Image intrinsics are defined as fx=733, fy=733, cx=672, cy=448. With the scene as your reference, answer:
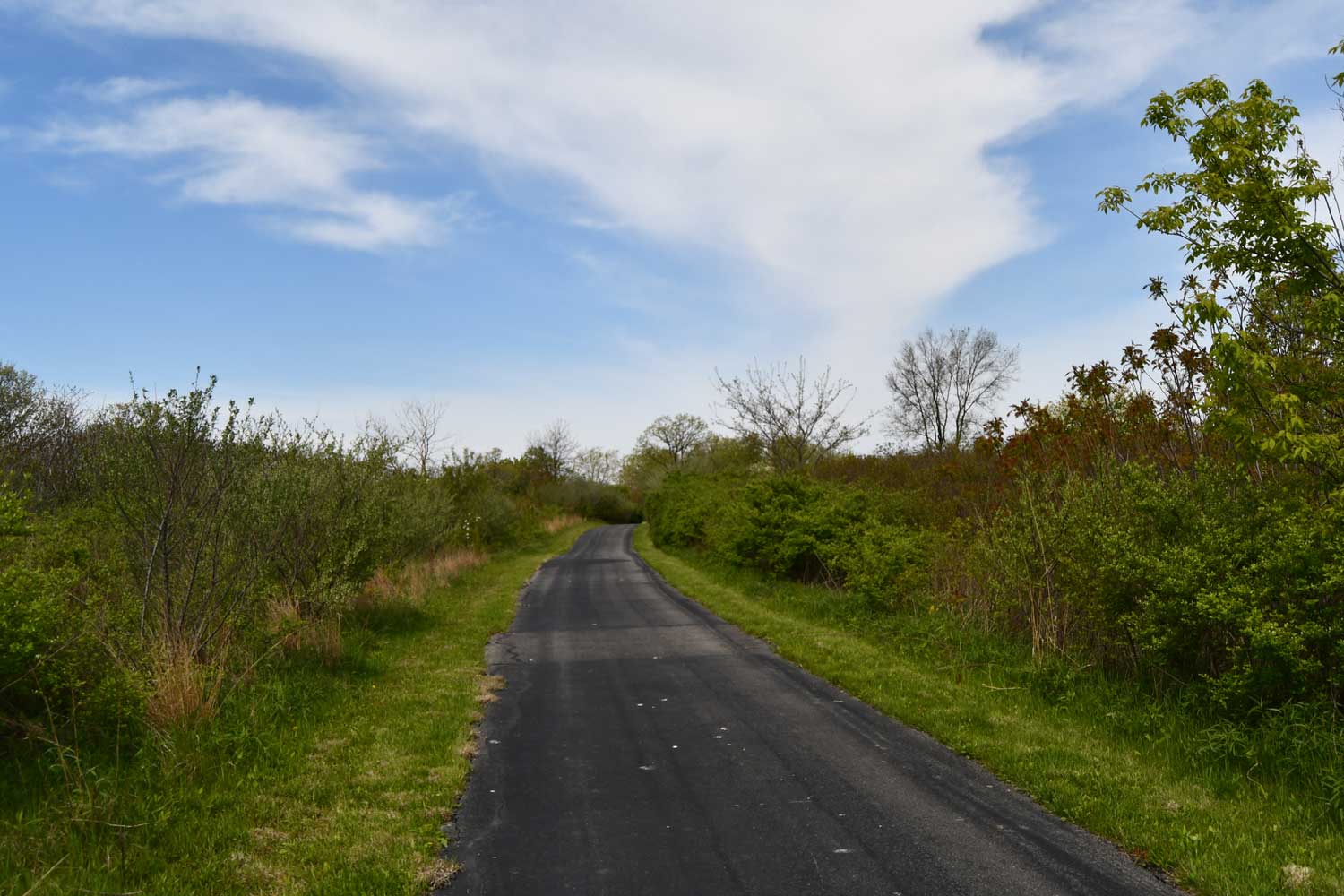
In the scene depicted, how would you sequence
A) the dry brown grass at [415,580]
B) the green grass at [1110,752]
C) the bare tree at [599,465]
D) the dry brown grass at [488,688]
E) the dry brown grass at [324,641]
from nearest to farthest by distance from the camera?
the green grass at [1110,752] → the dry brown grass at [488,688] → the dry brown grass at [324,641] → the dry brown grass at [415,580] → the bare tree at [599,465]

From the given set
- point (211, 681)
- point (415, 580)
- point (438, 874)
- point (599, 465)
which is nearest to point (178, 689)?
point (211, 681)

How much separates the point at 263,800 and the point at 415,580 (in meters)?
11.4

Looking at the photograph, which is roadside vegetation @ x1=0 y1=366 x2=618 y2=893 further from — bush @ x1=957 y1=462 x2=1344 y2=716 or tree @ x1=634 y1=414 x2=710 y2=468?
tree @ x1=634 y1=414 x2=710 y2=468

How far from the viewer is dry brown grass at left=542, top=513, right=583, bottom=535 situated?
47781 millimetres

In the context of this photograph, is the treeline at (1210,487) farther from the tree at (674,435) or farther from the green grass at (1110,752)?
the tree at (674,435)

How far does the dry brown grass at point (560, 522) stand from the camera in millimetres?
47781

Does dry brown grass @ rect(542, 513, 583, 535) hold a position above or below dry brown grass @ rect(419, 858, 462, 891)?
above

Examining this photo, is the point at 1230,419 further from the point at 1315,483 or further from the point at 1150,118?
the point at 1150,118

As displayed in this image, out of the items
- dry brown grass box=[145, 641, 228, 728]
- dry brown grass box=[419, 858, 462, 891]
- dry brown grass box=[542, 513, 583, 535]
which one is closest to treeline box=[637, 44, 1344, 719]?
dry brown grass box=[419, 858, 462, 891]

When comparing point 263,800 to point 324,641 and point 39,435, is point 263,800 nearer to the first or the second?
point 324,641

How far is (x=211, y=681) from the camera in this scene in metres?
7.27

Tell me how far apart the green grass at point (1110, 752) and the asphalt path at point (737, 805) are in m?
0.29

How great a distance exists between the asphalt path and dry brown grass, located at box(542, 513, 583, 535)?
3859 cm

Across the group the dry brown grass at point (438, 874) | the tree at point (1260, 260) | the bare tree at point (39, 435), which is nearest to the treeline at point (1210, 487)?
the tree at point (1260, 260)
